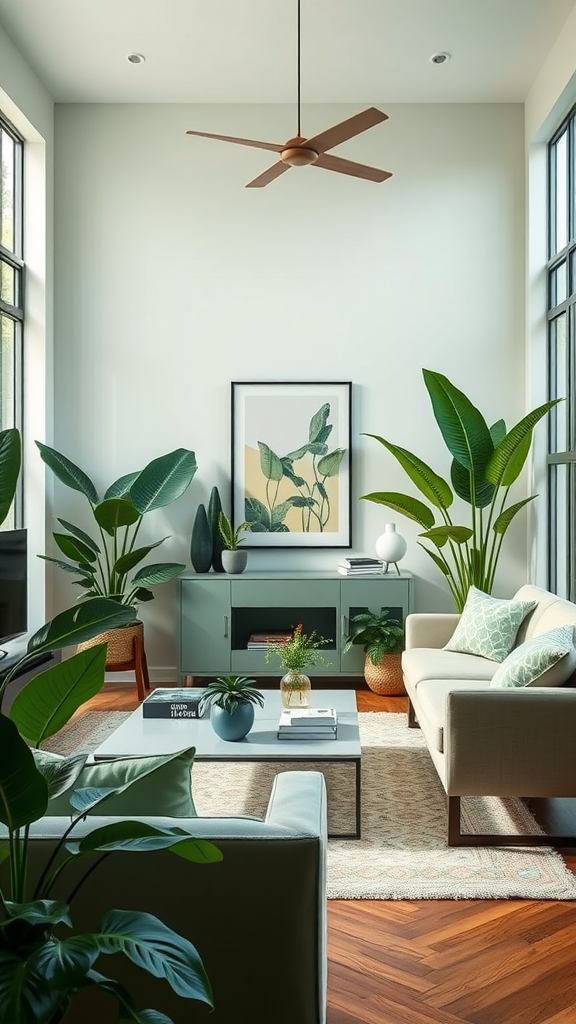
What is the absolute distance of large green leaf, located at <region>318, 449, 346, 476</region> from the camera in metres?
5.46

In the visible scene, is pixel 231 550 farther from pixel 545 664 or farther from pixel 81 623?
pixel 81 623

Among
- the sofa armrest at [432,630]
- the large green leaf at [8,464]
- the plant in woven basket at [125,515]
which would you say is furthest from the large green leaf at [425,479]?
the large green leaf at [8,464]

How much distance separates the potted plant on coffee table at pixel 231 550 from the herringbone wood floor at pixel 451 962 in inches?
115

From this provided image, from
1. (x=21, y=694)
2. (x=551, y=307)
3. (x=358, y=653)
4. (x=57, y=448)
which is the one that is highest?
(x=551, y=307)

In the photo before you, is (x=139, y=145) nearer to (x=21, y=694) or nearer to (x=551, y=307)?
(x=551, y=307)

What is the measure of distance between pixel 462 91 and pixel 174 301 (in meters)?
2.18

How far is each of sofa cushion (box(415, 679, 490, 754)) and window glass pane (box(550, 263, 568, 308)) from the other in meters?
2.56

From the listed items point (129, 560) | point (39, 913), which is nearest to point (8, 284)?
point (129, 560)

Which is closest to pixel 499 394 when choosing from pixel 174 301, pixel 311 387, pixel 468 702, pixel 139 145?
pixel 311 387

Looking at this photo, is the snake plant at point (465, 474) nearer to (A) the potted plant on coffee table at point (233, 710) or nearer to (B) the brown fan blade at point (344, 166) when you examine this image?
(B) the brown fan blade at point (344, 166)

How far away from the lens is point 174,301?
5.52m

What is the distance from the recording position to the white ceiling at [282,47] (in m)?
4.35

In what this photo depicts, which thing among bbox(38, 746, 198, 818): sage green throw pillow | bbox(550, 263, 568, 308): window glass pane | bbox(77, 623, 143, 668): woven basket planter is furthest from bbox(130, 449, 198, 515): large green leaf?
bbox(38, 746, 198, 818): sage green throw pillow

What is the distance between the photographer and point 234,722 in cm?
301
